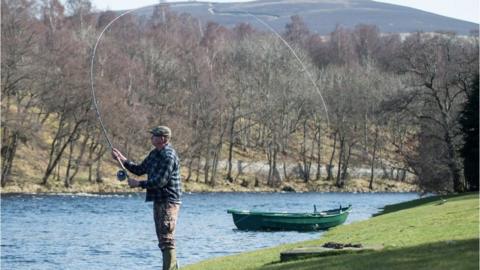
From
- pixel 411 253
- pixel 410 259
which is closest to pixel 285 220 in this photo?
pixel 411 253

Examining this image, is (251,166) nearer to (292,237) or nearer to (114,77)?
(114,77)

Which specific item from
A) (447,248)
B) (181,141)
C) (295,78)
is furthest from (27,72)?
(447,248)

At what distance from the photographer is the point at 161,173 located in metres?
16.3

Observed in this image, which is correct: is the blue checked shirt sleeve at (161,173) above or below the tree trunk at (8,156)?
above

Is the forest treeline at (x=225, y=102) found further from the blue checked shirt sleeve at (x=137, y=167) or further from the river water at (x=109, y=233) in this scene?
the blue checked shirt sleeve at (x=137, y=167)

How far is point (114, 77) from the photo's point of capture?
79812mm

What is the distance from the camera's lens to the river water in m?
29.9

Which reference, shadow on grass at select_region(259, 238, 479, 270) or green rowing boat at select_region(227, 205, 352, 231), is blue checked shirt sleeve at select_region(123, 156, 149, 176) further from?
green rowing boat at select_region(227, 205, 352, 231)

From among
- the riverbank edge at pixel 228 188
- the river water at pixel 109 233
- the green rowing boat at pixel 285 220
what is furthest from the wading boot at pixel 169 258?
the riverbank edge at pixel 228 188

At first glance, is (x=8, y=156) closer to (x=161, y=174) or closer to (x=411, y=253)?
(x=161, y=174)

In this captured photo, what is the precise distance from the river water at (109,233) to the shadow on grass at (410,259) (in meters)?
10.6

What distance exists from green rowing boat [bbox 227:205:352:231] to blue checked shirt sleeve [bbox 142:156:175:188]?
25.3m

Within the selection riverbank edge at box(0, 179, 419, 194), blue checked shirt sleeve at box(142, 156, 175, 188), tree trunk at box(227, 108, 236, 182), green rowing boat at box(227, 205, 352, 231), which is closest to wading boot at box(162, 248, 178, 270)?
blue checked shirt sleeve at box(142, 156, 175, 188)

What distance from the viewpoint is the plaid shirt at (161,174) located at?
16.3 metres
